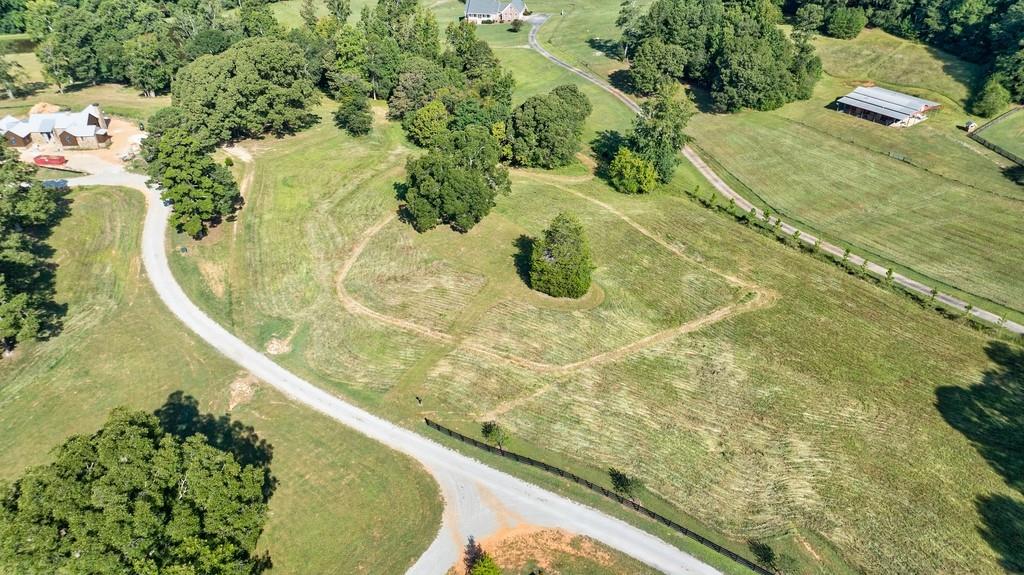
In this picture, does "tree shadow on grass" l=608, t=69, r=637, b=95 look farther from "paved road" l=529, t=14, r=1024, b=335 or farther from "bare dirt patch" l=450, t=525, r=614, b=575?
"bare dirt patch" l=450, t=525, r=614, b=575

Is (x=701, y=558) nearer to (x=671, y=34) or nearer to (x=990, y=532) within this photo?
(x=990, y=532)

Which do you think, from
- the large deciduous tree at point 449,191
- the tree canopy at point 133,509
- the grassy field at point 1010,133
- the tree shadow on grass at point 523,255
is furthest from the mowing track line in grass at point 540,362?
the grassy field at point 1010,133

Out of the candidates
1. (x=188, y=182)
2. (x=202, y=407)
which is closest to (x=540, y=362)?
(x=202, y=407)

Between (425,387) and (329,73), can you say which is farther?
(329,73)

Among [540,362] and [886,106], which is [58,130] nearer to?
[540,362]

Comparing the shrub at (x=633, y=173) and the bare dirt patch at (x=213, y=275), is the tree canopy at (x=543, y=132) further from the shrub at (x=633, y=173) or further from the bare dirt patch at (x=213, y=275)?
the bare dirt patch at (x=213, y=275)

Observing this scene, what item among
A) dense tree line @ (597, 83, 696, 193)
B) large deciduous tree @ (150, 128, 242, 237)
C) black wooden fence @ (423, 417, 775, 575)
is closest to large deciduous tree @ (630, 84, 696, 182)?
dense tree line @ (597, 83, 696, 193)

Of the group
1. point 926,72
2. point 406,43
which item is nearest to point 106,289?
point 406,43

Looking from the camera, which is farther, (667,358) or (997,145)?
(997,145)

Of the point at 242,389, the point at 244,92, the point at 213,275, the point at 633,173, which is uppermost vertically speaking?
the point at 244,92
